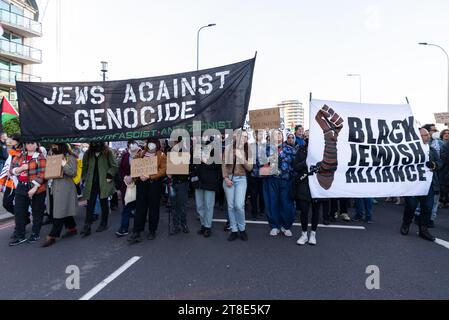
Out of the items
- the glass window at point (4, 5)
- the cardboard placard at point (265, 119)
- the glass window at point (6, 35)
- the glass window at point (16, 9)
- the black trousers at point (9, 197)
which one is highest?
the glass window at point (16, 9)

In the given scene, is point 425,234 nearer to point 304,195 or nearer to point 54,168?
point 304,195

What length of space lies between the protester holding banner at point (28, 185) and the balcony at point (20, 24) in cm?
3066

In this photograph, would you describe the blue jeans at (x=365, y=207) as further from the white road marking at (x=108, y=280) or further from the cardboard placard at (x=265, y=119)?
the white road marking at (x=108, y=280)

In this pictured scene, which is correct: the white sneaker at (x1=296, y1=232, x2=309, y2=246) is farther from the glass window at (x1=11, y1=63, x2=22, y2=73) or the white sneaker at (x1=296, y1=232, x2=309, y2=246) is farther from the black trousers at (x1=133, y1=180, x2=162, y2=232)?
the glass window at (x1=11, y1=63, x2=22, y2=73)

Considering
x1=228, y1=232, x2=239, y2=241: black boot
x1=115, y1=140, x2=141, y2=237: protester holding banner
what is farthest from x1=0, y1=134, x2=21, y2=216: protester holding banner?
x1=228, y1=232, x2=239, y2=241: black boot

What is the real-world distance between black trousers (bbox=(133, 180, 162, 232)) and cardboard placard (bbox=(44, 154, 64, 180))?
1.29 metres

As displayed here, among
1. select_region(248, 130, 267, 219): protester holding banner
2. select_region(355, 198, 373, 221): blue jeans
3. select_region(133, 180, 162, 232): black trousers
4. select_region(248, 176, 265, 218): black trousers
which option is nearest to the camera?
select_region(133, 180, 162, 232): black trousers

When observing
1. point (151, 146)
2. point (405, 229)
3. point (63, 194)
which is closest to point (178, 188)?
point (151, 146)

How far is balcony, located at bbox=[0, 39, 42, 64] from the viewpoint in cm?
2805

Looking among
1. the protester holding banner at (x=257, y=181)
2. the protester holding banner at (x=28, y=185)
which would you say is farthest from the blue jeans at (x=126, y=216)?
the protester holding banner at (x=257, y=181)

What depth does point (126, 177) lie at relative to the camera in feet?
17.6

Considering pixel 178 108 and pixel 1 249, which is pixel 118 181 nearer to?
pixel 1 249

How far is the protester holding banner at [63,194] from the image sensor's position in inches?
195

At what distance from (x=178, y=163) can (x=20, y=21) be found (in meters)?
34.3
